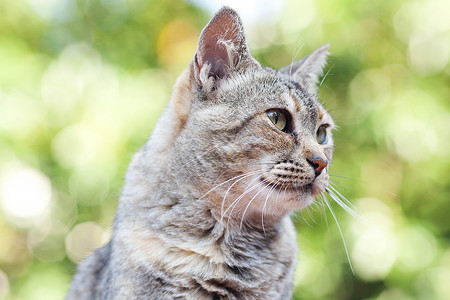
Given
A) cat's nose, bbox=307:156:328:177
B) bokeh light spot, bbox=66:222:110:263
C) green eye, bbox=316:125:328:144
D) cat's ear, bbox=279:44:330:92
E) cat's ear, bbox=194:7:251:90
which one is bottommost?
bokeh light spot, bbox=66:222:110:263

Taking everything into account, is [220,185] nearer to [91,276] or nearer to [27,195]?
[91,276]

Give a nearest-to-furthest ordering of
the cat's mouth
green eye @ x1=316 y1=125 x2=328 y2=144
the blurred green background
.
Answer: the cat's mouth, green eye @ x1=316 y1=125 x2=328 y2=144, the blurred green background

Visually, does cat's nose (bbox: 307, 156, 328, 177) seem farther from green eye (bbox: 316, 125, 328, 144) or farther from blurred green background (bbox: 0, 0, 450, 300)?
blurred green background (bbox: 0, 0, 450, 300)

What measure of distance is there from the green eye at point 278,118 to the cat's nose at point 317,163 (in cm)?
16

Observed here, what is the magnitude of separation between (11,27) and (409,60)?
263 cm

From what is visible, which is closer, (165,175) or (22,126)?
(165,175)

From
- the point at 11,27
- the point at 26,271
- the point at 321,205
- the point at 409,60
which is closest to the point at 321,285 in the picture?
the point at 321,205

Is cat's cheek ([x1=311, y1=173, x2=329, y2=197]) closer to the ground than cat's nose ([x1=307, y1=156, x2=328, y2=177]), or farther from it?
closer to the ground

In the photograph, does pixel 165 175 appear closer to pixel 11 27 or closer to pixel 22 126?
pixel 22 126

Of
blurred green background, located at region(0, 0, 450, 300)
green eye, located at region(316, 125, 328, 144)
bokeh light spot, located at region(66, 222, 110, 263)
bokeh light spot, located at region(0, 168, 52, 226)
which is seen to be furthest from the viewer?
bokeh light spot, located at region(66, 222, 110, 263)

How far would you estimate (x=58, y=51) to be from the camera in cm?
307

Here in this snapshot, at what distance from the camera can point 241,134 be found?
1.58 m

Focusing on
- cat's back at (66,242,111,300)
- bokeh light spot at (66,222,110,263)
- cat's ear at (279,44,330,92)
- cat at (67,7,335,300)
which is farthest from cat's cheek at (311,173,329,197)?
bokeh light spot at (66,222,110,263)

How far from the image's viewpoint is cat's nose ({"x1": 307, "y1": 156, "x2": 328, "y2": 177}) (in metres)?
1.57
